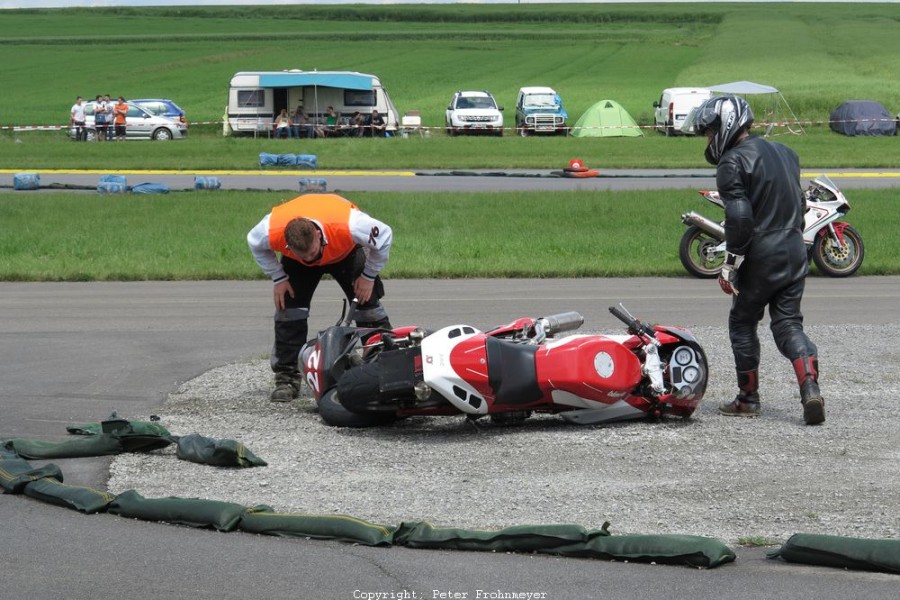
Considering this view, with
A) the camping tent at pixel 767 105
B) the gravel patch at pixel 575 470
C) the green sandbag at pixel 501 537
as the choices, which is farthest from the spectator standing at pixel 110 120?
the green sandbag at pixel 501 537

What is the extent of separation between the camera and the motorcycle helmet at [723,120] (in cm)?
830

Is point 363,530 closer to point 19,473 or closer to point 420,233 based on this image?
point 19,473

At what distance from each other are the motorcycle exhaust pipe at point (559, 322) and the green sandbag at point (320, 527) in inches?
107

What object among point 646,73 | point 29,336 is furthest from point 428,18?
point 29,336

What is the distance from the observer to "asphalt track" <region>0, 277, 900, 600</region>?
16.8 feet

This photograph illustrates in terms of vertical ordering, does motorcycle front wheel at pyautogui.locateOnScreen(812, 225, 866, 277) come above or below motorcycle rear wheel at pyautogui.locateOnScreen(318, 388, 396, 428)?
above

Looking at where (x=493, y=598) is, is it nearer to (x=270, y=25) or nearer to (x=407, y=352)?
(x=407, y=352)

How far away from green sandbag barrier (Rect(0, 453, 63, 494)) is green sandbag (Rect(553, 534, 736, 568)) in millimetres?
2980

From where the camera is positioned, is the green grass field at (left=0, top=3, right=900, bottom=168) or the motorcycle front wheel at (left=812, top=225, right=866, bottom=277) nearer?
the motorcycle front wheel at (left=812, top=225, right=866, bottom=277)

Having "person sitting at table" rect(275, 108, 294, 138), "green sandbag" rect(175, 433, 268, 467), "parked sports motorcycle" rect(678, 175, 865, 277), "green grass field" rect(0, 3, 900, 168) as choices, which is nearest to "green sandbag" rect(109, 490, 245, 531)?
"green sandbag" rect(175, 433, 268, 467)

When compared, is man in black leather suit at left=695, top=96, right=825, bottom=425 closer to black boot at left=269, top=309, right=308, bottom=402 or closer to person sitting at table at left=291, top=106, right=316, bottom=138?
black boot at left=269, top=309, right=308, bottom=402

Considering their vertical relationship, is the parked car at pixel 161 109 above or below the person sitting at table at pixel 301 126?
above

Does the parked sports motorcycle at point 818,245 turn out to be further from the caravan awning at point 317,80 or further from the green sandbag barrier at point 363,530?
the caravan awning at point 317,80

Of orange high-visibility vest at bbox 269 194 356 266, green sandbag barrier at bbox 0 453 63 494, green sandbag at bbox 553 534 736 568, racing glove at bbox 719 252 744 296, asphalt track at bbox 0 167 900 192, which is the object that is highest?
orange high-visibility vest at bbox 269 194 356 266
